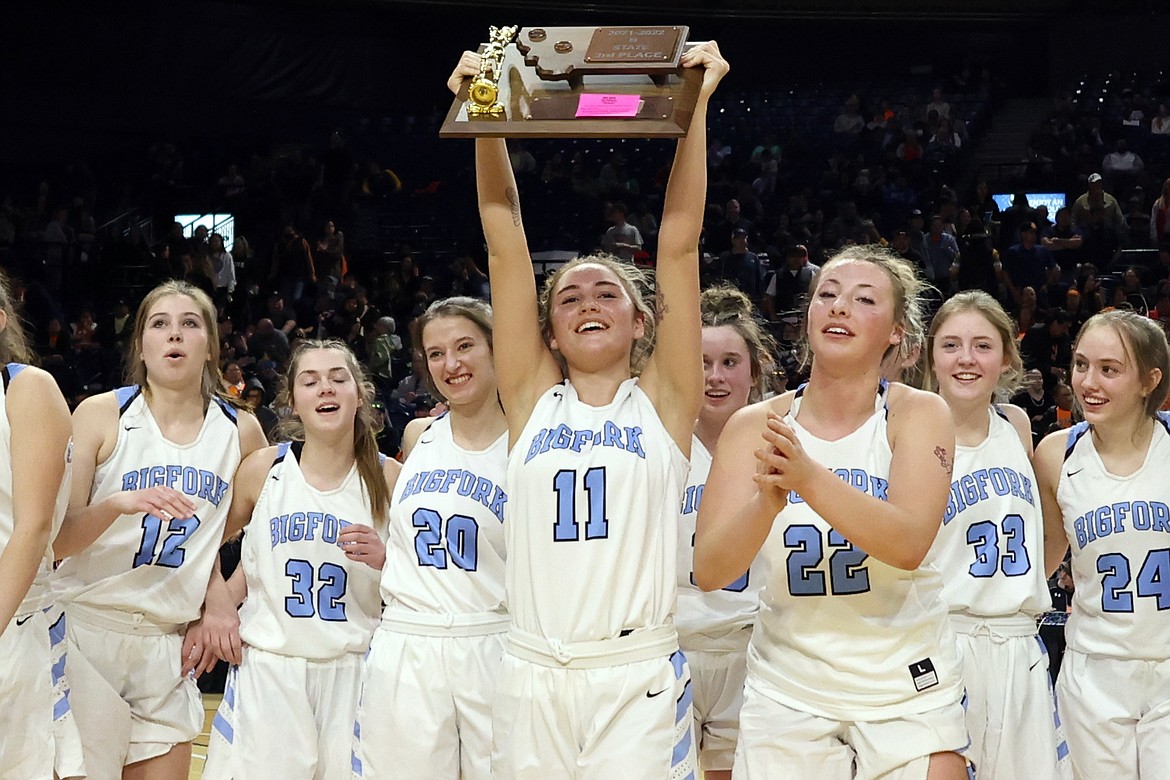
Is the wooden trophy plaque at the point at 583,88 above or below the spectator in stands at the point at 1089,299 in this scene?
below

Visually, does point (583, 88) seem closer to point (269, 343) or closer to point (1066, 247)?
point (269, 343)

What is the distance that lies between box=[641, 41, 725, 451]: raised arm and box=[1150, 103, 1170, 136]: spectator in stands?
13273 millimetres

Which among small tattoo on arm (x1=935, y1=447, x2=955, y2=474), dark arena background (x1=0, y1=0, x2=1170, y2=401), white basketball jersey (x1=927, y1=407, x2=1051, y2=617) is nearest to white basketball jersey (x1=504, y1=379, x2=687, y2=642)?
small tattoo on arm (x1=935, y1=447, x2=955, y2=474)

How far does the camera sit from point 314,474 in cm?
443

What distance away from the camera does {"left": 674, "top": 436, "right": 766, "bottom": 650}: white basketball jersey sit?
409cm

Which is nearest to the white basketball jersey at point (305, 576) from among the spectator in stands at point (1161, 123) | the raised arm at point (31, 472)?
the raised arm at point (31, 472)

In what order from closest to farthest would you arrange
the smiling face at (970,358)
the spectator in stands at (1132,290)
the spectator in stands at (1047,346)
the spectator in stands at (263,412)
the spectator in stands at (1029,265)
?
the smiling face at (970,358), the spectator in stands at (263,412), the spectator in stands at (1047,346), the spectator in stands at (1132,290), the spectator in stands at (1029,265)

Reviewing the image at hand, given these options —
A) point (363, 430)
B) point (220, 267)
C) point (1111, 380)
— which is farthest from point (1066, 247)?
point (363, 430)

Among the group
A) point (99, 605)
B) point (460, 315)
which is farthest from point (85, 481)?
point (460, 315)

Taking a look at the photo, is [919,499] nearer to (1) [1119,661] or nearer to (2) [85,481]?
(1) [1119,661]

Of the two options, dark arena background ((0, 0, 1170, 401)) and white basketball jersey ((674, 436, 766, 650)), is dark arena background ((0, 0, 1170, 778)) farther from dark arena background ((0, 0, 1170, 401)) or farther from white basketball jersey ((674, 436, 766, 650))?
white basketball jersey ((674, 436, 766, 650))

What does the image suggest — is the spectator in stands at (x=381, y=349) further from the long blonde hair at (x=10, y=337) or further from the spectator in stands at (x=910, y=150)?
the long blonde hair at (x=10, y=337)

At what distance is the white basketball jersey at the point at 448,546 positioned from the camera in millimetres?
3846

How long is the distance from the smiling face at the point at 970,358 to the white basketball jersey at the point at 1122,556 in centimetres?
43
